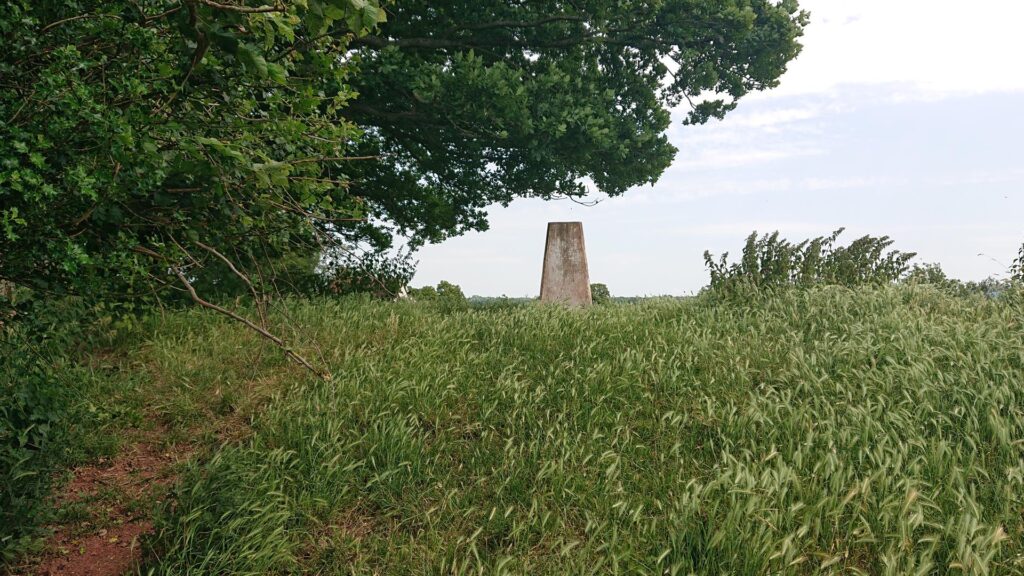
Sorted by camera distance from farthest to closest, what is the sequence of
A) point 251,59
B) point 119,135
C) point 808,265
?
point 808,265 → point 119,135 → point 251,59

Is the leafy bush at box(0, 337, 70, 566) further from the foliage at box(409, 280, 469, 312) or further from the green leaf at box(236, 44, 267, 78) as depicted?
the foliage at box(409, 280, 469, 312)

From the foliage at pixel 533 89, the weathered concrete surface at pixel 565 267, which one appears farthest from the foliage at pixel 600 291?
the foliage at pixel 533 89

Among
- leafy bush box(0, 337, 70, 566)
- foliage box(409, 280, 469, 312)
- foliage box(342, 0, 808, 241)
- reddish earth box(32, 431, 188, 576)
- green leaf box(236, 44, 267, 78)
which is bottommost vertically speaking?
reddish earth box(32, 431, 188, 576)

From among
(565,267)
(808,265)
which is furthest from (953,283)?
(565,267)

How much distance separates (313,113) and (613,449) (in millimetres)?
4864

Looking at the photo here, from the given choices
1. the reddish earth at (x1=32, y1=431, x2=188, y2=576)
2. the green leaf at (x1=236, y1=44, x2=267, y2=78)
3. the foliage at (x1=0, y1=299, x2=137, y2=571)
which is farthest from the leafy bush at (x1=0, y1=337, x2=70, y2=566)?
the green leaf at (x1=236, y1=44, x2=267, y2=78)

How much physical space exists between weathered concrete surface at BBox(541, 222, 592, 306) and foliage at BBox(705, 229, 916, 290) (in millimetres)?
4218

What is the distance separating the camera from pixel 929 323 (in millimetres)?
8523

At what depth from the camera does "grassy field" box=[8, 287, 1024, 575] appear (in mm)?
4535

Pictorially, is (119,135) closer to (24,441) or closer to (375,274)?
(24,441)

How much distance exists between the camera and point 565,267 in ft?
49.9

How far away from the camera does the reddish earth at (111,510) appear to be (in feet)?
16.0

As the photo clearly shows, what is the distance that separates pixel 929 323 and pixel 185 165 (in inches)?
333

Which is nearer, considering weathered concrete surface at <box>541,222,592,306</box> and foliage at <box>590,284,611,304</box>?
weathered concrete surface at <box>541,222,592,306</box>
